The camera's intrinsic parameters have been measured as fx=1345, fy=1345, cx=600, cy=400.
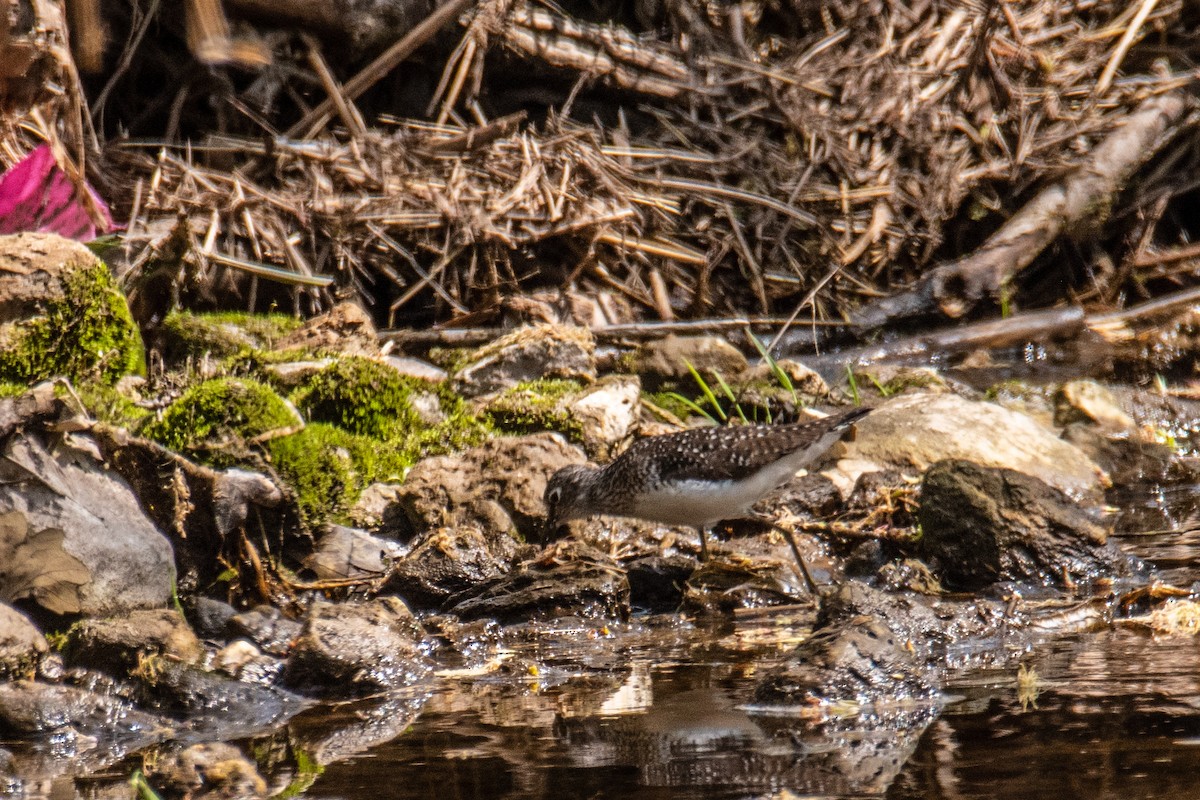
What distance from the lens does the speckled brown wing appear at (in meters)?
6.80

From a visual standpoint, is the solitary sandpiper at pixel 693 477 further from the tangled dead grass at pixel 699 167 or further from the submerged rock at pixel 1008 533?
the tangled dead grass at pixel 699 167

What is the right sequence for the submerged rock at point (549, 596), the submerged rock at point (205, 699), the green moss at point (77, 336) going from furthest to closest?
the green moss at point (77, 336) → the submerged rock at point (549, 596) → the submerged rock at point (205, 699)

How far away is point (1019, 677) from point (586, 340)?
15.2 ft

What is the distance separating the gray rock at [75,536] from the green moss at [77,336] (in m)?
1.28

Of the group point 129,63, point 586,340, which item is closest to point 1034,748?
point 586,340

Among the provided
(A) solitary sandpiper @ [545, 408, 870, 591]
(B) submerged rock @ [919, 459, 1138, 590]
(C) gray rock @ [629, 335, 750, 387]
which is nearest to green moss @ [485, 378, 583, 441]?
(A) solitary sandpiper @ [545, 408, 870, 591]

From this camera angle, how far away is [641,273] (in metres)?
11.4

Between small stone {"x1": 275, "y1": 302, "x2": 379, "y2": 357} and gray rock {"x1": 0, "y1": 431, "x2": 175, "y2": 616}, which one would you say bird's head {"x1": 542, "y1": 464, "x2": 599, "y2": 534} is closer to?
gray rock {"x1": 0, "y1": 431, "x2": 175, "y2": 616}

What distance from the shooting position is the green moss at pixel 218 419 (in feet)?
23.3

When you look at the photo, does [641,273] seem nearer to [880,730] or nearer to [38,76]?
[38,76]

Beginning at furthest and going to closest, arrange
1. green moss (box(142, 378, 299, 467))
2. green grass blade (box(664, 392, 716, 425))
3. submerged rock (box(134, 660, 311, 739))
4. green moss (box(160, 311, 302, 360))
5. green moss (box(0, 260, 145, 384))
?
green grass blade (box(664, 392, 716, 425)), green moss (box(160, 311, 302, 360)), green moss (box(0, 260, 145, 384)), green moss (box(142, 378, 299, 467)), submerged rock (box(134, 660, 311, 739))

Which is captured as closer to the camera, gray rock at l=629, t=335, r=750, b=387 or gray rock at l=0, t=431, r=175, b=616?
gray rock at l=0, t=431, r=175, b=616

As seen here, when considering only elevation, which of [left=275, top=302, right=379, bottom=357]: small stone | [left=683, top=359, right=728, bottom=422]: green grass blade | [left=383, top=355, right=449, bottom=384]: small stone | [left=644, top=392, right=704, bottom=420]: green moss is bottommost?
[left=644, top=392, right=704, bottom=420]: green moss

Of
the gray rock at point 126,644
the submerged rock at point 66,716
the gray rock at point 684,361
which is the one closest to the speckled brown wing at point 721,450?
the gray rock at point 684,361
